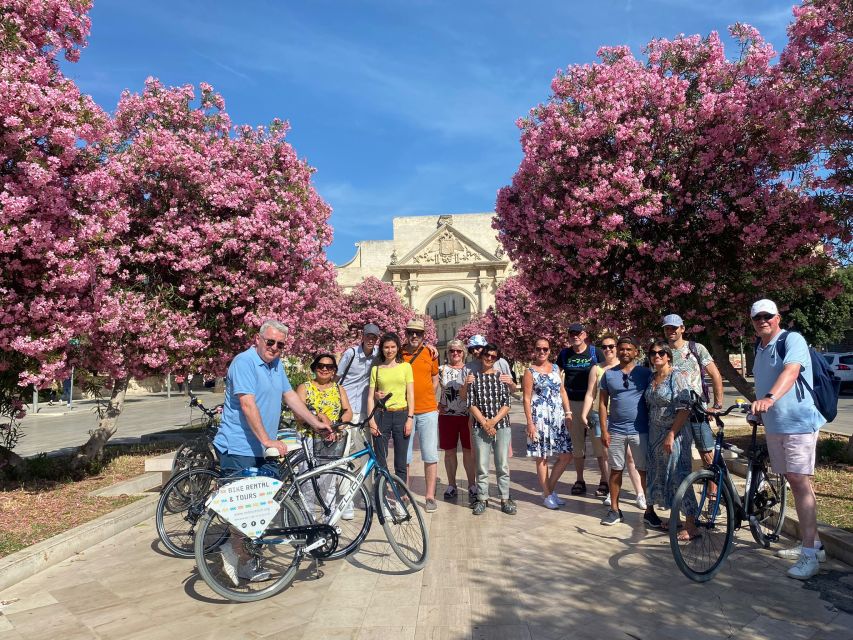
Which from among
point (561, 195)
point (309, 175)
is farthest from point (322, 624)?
point (309, 175)

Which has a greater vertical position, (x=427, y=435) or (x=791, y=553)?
(x=427, y=435)

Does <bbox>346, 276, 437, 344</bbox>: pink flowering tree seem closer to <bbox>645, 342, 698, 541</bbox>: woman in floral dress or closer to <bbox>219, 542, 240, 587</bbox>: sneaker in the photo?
<bbox>645, 342, 698, 541</bbox>: woman in floral dress

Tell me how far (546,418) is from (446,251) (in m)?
58.2

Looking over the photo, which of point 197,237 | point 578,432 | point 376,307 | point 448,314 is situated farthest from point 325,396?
point 448,314

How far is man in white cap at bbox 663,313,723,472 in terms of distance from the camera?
5.36 metres

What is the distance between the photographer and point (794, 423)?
14.9ft

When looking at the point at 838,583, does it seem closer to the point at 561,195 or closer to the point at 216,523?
the point at 216,523

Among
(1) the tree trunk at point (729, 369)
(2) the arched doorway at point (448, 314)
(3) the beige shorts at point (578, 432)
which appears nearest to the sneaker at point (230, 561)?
(3) the beige shorts at point (578, 432)

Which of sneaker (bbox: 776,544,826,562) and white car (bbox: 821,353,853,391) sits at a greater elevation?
white car (bbox: 821,353,853,391)

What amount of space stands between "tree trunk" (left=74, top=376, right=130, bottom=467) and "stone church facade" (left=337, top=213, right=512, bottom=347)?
51.8m

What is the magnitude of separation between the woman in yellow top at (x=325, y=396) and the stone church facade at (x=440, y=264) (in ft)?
180

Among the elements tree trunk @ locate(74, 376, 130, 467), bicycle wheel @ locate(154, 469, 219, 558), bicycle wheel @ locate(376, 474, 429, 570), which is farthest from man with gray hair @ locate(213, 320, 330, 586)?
tree trunk @ locate(74, 376, 130, 467)

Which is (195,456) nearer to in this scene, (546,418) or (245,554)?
(245,554)

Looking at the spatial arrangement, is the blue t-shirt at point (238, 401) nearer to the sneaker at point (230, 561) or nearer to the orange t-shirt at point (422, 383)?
the sneaker at point (230, 561)
